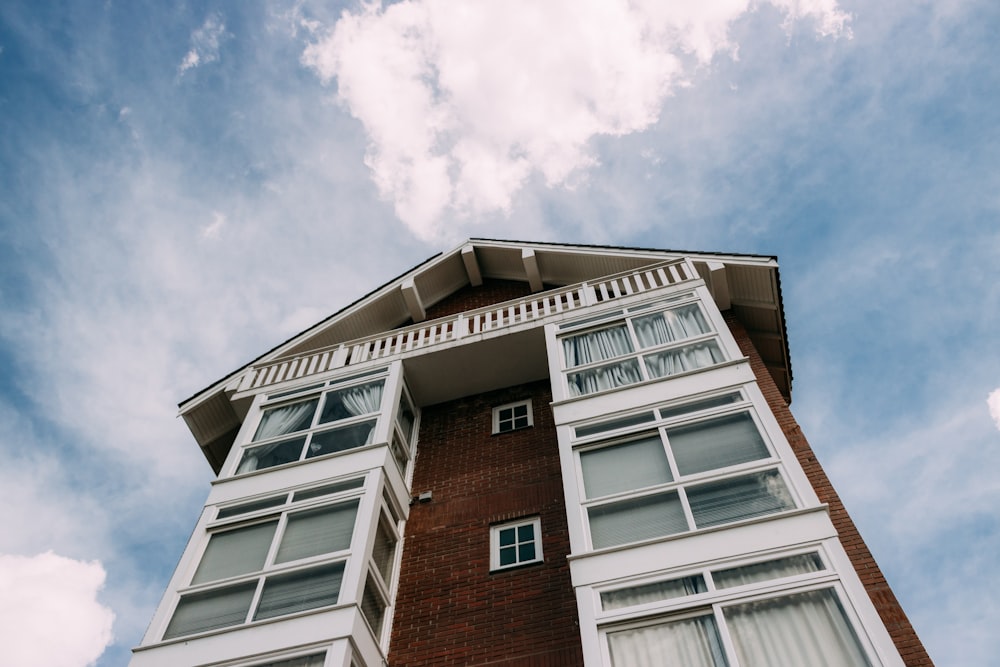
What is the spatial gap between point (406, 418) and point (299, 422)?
2159 millimetres

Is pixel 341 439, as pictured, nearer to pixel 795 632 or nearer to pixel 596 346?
pixel 596 346

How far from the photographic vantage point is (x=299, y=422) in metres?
14.1

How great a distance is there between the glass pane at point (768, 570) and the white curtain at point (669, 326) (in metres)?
5.14

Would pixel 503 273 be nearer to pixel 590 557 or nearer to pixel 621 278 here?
pixel 621 278

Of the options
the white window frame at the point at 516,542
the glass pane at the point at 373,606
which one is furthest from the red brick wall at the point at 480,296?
the glass pane at the point at 373,606

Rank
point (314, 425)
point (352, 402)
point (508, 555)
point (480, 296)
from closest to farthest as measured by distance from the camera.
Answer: point (508, 555) → point (314, 425) → point (352, 402) → point (480, 296)

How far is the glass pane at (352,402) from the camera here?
1398 cm

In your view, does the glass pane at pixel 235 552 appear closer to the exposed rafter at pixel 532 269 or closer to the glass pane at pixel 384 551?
the glass pane at pixel 384 551

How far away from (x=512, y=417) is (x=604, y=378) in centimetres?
272

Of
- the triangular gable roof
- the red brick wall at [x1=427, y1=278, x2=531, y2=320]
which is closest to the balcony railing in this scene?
the triangular gable roof

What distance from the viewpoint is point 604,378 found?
508 inches

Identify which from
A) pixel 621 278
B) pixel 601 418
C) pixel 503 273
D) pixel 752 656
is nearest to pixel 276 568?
pixel 601 418

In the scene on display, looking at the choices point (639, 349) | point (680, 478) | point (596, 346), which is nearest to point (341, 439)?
point (596, 346)

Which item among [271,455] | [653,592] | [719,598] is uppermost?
[271,455]
